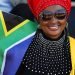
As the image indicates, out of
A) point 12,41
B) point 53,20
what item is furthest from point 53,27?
point 12,41

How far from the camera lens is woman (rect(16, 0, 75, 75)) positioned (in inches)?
90.4

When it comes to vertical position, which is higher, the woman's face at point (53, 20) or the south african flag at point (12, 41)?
the woman's face at point (53, 20)

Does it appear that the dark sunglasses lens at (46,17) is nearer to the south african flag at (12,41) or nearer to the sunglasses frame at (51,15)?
the sunglasses frame at (51,15)

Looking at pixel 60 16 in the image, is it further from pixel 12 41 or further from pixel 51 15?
pixel 12 41

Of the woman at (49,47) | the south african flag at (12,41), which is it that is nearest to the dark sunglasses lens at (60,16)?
the woman at (49,47)

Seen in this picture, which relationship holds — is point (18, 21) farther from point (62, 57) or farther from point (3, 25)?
point (62, 57)

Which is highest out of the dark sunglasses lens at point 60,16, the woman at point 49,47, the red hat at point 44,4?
the red hat at point 44,4

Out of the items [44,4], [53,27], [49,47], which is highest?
[44,4]

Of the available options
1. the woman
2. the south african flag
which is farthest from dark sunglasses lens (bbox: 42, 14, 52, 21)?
the south african flag

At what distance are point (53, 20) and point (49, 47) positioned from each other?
0.19m

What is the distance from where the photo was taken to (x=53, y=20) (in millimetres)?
2291

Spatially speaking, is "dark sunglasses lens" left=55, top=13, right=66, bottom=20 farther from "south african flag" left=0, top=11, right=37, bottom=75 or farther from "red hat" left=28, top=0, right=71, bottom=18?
"south african flag" left=0, top=11, right=37, bottom=75

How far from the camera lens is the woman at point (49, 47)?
2295 mm

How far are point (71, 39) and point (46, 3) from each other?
310 millimetres
